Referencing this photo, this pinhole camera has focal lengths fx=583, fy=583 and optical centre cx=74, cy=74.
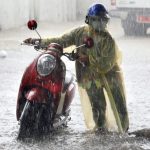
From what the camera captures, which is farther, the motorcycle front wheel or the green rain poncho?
the green rain poncho

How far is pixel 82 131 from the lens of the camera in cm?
711

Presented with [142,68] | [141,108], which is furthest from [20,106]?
[142,68]

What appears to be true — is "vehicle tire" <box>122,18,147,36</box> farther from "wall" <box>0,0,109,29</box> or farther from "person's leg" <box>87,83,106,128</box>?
"person's leg" <box>87,83,106,128</box>

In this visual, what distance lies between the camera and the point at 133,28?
2106 centimetres

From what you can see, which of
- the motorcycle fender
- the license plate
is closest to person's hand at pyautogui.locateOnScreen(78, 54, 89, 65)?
the motorcycle fender

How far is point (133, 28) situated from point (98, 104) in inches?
567

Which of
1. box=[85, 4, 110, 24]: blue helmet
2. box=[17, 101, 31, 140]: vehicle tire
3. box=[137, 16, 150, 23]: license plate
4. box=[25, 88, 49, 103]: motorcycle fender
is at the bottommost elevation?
box=[137, 16, 150, 23]: license plate

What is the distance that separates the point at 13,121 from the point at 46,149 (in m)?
1.56

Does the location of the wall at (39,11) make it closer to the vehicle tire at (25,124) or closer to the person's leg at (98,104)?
the person's leg at (98,104)

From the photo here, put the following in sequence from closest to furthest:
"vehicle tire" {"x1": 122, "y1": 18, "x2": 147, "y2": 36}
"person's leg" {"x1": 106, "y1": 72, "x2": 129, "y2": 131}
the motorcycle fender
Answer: the motorcycle fender
"person's leg" {"x1": 106, "y1": 72, "x2": 129, "y2": 131}
"vehicle tire" {"x1": 122, "y1": 18, "x2": 147, "y2": 36}

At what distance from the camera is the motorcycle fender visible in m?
6.20

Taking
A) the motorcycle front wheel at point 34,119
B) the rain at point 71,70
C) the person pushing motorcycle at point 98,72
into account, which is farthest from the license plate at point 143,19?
the motorcycle front wheel at point 34,119

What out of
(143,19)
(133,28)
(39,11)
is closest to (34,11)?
(39,11)

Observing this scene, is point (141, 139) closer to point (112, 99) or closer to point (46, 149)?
point (112, 99)
